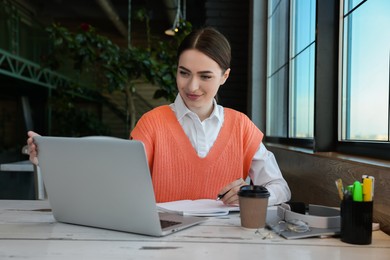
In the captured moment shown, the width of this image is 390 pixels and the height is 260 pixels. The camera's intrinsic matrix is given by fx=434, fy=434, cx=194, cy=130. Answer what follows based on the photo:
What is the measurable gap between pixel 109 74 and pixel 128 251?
3054 millimetres

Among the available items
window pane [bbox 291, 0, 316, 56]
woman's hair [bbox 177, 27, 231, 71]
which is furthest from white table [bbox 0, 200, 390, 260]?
window pane [bbox 291, 0, 316, 56]

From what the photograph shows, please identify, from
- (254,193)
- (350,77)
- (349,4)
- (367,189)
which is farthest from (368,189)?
(349,4)

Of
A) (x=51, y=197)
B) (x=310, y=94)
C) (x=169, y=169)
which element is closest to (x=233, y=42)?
(x=310, y=94)

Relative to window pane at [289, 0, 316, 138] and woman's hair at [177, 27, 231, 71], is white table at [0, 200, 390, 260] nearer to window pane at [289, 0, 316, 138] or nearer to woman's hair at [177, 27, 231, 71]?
woman's hair at [177, 27, 231, 71]

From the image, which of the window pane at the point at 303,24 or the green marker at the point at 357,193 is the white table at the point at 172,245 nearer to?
the green marker at the point at 357,193

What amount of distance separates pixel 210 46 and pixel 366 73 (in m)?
0.64

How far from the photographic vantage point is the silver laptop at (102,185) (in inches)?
37.0

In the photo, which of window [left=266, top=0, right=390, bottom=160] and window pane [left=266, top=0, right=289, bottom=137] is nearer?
window [left=266, top=0, right=390, bottom=160]

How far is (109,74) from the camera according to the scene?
378cm

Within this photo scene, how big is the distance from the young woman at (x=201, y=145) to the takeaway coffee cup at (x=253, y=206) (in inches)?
18.2

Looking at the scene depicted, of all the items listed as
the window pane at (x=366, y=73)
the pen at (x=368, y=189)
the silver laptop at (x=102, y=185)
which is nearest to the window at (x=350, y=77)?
the window pane at (x=366, y=73)

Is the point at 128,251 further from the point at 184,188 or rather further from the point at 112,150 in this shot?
the point at 184,188

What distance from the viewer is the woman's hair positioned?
4.91ft

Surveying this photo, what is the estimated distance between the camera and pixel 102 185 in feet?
3.28
